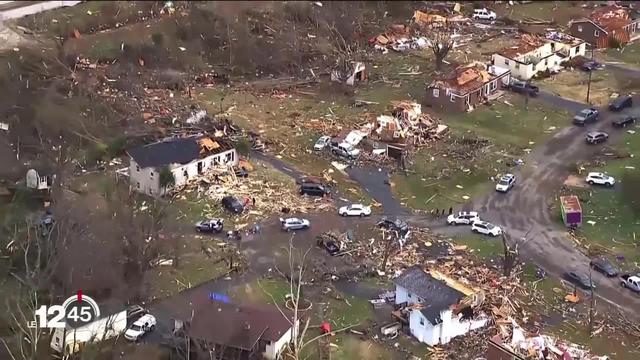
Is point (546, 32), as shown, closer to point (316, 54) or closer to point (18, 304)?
point (316, 54)

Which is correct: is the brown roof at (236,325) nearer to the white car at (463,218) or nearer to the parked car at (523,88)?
the white car at (463,218)

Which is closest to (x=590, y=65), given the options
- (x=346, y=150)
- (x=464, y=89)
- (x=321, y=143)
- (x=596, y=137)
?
(x=464, y=89)

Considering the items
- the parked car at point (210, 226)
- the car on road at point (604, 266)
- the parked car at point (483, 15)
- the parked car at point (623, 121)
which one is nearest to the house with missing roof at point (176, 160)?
the parked car at point (210, 226)

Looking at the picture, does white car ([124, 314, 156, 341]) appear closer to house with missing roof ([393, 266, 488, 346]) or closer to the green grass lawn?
house with missing roof ([393, 266, 488, 346])

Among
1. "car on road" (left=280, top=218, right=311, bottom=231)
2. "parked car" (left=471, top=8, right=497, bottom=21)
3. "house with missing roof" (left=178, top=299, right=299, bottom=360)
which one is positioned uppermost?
"house with missing roof" (left=178, top=299, right=299, bottom=360)

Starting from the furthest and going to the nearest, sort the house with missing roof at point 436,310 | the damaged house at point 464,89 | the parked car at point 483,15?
the parked car at point 483,15 → the damaged house at point 464,89 → the house with missing roof at point 436,310

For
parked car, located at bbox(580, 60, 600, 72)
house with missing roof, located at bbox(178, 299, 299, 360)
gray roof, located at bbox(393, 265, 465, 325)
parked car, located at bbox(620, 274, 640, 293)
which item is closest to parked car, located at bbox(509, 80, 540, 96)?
parked car, located at bbox(580, 60, 600, 72)

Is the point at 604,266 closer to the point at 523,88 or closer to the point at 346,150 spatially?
the point at 346,150
